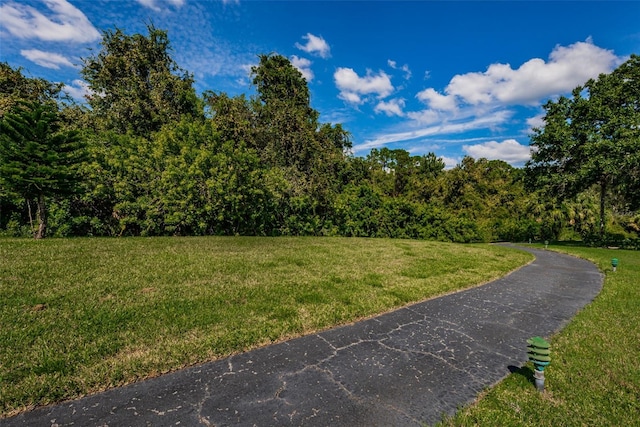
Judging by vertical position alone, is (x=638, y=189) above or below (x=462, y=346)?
above

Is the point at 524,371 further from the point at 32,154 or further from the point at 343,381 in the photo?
the point at 32,154

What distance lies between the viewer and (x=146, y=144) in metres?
14.0

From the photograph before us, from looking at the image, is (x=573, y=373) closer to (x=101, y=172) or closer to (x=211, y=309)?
(x=211, y=309)

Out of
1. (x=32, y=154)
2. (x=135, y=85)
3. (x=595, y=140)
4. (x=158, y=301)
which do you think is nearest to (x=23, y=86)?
(x=135, y=85)

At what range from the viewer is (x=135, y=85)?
20938mm

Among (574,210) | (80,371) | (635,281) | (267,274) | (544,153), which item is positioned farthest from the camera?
(574,210)

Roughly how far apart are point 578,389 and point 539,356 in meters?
0.61

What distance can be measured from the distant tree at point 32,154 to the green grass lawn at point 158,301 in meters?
1.87

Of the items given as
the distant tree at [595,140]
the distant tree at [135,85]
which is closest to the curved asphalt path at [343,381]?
the distant tree at [595,140]

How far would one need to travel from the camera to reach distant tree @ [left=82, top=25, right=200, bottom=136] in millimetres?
20266

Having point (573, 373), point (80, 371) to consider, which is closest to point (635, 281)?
point (573, 373)

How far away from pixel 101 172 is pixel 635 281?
1884 centimetres

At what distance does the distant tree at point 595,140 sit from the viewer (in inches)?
647

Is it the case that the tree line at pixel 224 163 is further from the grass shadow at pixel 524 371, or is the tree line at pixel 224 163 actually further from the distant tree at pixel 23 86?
the grass shadow at pixel 524 371
